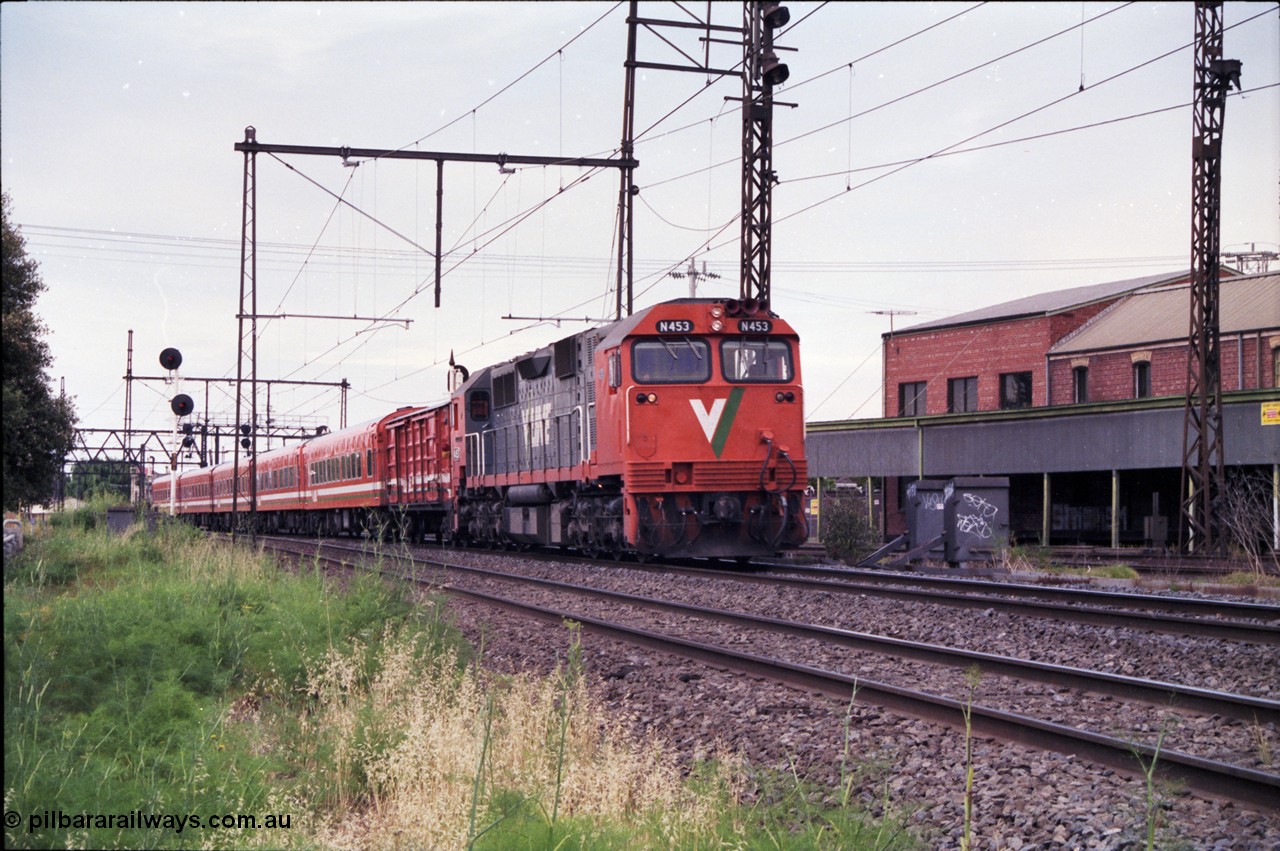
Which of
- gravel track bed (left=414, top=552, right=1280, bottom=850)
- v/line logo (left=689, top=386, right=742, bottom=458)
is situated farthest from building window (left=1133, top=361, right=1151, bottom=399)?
gravel track bed (left=414, top=552, right=1280, bottom=850)

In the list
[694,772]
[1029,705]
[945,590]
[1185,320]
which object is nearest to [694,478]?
[945,590]

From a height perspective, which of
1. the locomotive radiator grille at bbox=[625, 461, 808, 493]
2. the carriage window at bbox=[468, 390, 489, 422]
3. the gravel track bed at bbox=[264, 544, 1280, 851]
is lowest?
the gravel track bed at bbox=[264, 544, 1280, 851]

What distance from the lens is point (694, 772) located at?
6773 millimetres

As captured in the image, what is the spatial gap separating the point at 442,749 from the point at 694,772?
5.00 ft

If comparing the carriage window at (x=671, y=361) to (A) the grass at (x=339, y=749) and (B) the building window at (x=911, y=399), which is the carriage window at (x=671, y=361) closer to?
(A) the grass at (x=339, y=749)

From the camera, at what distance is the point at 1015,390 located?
4691cm

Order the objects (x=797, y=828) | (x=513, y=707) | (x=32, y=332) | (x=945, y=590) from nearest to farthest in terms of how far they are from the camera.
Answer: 1. (x=797, y=828)
2. (x=513, y=707)
3. (x=945, y=590)
4. (x=32, y=332)

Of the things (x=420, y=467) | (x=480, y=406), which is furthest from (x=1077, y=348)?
(x=480, y=406)

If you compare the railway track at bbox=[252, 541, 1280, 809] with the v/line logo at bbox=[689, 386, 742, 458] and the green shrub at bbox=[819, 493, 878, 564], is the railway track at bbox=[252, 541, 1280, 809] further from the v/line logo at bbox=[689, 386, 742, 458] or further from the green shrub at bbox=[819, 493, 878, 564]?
the green shrub at bbox=[819, 493, 878, 564]

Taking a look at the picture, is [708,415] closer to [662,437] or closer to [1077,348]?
[662,437]

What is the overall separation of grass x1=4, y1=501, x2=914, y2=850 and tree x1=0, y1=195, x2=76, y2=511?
23409 mm

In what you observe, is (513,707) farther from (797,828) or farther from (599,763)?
(797,828)

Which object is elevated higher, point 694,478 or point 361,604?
point 694,478

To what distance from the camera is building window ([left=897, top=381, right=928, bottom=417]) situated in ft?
165
